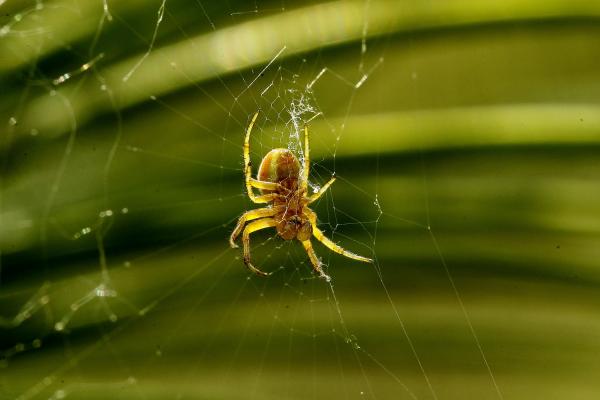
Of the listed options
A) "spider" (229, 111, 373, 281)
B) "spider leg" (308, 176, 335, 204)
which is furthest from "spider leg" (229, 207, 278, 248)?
"spider leg" (308, 176, 335, 204)

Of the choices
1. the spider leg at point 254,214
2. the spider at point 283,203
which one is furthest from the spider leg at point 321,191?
the spider leg at point 254,214

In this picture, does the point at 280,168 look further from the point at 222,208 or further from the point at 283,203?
the point at 222,208

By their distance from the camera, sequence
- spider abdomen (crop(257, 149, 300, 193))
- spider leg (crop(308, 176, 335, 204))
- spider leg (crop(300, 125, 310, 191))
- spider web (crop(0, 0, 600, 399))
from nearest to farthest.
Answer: spider web (crop(0, 0, 600, 399))
spider leg (crop(308, 176, 335, 204))
spider leg (crop(300, 125, 310, 191))
spider abdomen (crop(257, 149, 300, 193))

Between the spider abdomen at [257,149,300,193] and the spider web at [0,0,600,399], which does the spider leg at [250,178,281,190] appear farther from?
the spider web at [0,0,600,399]

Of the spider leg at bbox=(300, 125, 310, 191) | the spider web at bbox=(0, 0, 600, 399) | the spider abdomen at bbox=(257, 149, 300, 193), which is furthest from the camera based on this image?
the spider abdomen at bbox=(257, 149, 300, 193)

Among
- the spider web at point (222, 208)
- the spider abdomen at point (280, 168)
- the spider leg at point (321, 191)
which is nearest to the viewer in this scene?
the spider web at point (222, 208)

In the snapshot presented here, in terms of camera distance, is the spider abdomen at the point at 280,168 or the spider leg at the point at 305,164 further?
the spider abdomen at the point at 280,168

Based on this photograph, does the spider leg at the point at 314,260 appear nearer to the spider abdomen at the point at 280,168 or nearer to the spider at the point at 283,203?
the spider at the point at 283,203
